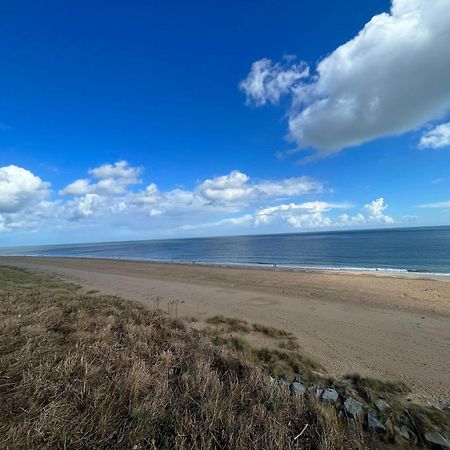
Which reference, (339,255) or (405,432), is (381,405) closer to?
(405,432)

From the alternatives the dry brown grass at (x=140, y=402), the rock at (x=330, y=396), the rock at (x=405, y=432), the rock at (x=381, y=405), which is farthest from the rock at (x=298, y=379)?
the rock at (x=405, y=432)

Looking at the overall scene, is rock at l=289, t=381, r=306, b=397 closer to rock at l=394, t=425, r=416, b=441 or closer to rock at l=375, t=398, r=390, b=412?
rock at l=375, t=398, r=390, b=412

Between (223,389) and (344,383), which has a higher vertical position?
(223,389)

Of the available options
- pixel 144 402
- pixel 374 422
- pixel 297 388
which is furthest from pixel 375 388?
pixel 144 402

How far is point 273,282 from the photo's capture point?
1856 centimetres

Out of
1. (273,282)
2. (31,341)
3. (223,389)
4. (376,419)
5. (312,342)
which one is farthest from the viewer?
(273,282)

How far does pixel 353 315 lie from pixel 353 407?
7054mm

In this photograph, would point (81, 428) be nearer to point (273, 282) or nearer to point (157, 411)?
point (157, 411)

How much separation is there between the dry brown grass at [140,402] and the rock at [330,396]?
18.4 inches

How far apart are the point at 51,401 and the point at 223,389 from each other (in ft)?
8.01

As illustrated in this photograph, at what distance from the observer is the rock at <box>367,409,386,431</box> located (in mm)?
3650

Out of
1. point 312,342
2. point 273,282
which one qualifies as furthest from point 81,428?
point 273,282

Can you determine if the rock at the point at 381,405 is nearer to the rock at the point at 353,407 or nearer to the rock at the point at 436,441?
the rock at the point at 353,407

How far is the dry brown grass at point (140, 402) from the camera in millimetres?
2941
